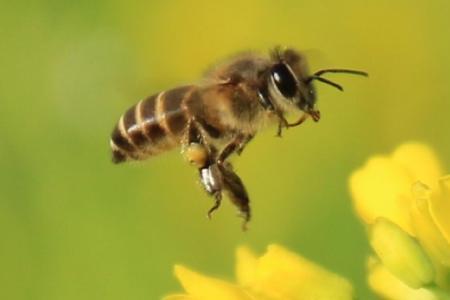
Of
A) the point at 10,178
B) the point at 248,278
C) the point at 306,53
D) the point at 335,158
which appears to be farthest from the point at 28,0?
the point at 248,278

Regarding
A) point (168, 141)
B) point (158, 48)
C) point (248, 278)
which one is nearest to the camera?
point (248, 278)

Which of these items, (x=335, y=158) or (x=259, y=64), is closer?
(x=259, y=64)

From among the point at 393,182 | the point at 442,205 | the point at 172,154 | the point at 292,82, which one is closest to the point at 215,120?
the point at 292,82

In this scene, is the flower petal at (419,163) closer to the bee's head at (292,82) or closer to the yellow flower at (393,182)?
the yellow flower at (393,182)

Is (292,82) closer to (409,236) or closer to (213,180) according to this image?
(213,180)

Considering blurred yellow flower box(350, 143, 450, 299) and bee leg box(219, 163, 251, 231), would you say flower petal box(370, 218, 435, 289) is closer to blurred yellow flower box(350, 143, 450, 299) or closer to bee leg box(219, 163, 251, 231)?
blurred yellow flower box(350, 143, 450, 299)

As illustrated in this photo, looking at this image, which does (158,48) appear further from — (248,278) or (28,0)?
(248,278)

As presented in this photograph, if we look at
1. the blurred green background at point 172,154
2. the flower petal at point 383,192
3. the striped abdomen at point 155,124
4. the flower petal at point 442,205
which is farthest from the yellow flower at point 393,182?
the blurred green background at point 172,154
